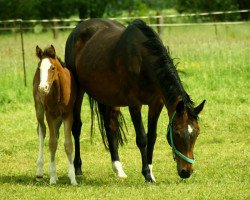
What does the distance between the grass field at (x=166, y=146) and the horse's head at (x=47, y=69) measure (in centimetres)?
114

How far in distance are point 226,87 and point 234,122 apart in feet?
9.92

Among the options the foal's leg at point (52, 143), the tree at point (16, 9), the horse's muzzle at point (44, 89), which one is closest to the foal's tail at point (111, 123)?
the foal's leg at point (52, 143)

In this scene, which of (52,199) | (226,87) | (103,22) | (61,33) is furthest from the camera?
(61,33)

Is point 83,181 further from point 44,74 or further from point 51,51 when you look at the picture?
point 51,51

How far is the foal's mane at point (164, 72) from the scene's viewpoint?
7348mm

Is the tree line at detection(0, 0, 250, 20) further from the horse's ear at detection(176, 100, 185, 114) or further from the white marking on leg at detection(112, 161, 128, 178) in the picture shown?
the horse's ear at detection(176, 100, 185, 114)

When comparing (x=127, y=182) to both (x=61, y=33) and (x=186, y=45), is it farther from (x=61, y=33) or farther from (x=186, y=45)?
(x=61, y=33)

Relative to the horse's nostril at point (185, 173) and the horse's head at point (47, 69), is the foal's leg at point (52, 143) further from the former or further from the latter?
the horse's nostril at point (185, 173)

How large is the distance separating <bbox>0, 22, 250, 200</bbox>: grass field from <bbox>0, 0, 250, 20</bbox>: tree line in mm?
16160

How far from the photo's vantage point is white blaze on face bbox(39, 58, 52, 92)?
730 cm

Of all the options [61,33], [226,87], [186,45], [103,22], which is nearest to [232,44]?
[186,45]

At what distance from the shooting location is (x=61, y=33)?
29719mm

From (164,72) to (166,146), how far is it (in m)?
3.09

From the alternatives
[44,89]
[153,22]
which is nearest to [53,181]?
[44,89]
